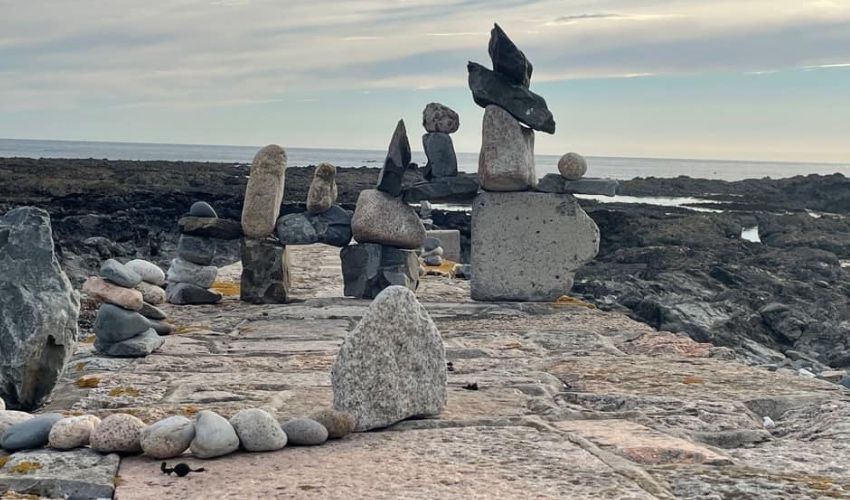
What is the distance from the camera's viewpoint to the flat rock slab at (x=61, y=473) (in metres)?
4.29

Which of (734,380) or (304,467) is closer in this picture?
(304,467)

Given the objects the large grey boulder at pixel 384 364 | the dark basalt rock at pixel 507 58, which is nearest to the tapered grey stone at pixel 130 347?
the large grey boulder at pixel 384 364

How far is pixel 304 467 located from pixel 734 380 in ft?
11.4

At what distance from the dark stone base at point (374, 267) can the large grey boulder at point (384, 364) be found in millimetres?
6127

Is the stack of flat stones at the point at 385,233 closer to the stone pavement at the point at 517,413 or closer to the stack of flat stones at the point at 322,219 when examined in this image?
the stack of flat stones at the point at 322,219

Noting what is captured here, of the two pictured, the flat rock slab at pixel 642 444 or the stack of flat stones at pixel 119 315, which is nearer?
the flat rock slab at pixel 642 444

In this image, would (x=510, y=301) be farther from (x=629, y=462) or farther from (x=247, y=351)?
(x=629, y=462)

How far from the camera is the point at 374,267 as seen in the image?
11.6 meters

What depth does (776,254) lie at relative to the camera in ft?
70.6

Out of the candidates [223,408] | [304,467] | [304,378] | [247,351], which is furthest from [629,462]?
[247,351]

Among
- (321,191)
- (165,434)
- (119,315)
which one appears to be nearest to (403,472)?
(165,434)

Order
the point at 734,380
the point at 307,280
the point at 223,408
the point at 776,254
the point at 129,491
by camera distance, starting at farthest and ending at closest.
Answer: the point at 776,254
the point at 307,280
the point at 734,380
the point at 223,408
the point at 129,491

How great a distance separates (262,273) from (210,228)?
0.73 m

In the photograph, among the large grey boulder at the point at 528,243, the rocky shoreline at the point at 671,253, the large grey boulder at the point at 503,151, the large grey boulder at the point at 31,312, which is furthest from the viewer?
the rocky shoreline at the point at 671,253
